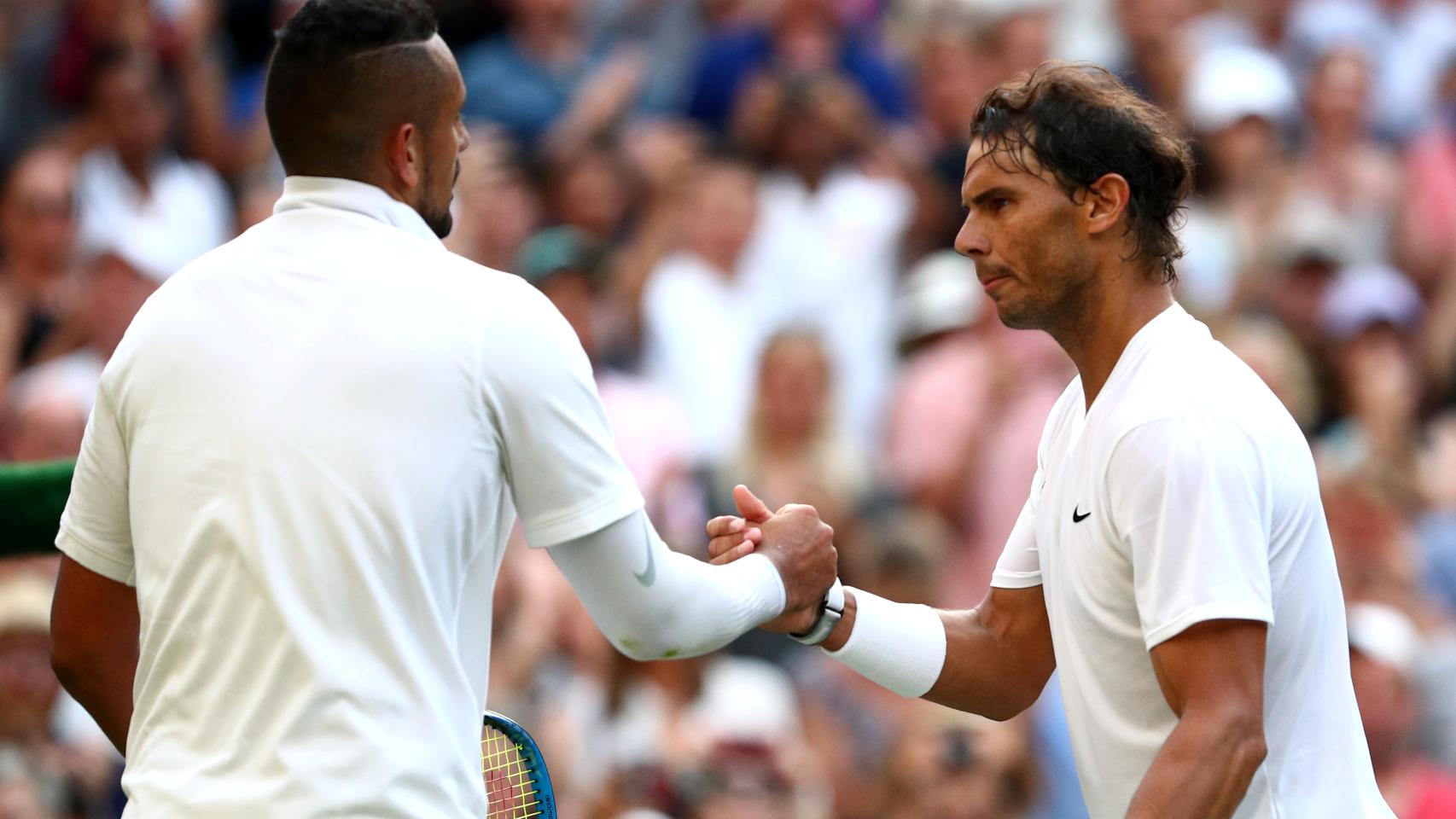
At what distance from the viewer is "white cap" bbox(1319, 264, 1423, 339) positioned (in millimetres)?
7895

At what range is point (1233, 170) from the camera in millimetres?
8352

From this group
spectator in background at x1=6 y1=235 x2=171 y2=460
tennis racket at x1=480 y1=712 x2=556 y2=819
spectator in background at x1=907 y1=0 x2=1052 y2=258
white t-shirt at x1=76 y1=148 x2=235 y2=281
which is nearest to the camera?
tennis racket at x1=480 y1=712 x2=556 y2=819

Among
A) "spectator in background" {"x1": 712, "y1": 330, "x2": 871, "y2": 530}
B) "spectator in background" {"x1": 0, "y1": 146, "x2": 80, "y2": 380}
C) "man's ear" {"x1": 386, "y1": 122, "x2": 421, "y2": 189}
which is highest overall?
"man's ear" {"x1": 386, "y1": 122, "x2": 421, "y2": 189}

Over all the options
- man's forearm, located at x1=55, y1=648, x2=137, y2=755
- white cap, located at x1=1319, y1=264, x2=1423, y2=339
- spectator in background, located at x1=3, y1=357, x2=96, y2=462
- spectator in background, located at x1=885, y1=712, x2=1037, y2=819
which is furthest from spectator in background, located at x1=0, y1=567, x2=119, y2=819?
white cap, located at x1=1319, y1=264, x2=1423, y2=339

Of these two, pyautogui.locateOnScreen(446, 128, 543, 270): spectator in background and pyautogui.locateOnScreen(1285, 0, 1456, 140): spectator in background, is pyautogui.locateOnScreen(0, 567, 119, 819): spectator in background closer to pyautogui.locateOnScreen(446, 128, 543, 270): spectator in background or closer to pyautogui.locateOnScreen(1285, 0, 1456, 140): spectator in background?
pyautogui.locateOnScreen(446, 128, 543, 270): spectator in background

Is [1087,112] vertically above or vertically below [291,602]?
above

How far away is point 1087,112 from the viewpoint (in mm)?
3289

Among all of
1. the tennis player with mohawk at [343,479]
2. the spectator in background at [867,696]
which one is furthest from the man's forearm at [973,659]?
the spectator in background at [867,696]

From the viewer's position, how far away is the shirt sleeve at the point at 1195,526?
2.93m

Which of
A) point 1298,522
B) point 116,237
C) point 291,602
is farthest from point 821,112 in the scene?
point 291,602

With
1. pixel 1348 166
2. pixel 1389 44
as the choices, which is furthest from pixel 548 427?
pixel 1389 44

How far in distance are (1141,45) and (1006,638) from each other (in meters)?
5.65

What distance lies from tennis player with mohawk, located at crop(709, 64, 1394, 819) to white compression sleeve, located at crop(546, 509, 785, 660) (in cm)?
40

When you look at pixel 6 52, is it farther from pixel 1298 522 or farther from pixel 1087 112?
pixel 1298 522
